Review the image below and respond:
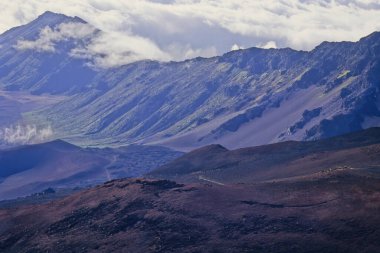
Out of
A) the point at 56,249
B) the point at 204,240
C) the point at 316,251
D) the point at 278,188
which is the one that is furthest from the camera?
the point at 278,188

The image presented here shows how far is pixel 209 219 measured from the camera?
450 feet

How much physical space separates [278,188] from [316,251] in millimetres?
39156

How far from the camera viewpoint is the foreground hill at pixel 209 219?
123m

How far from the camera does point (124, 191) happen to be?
160m

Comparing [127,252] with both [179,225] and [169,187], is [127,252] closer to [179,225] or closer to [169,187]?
[179,225]

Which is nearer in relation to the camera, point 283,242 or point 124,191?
point 283,242

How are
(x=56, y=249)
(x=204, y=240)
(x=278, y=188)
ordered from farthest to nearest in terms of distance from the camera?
1. (x=278, y=188)
2. (x=56, y=249)
3. (x=204, y=240)

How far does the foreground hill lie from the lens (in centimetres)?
12306

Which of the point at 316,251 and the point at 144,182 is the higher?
the point at 144,182

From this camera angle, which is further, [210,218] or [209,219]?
[210,218]

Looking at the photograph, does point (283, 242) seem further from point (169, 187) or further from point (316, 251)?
point (169, 187)

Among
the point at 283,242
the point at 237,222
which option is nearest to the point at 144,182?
the point at 237,222

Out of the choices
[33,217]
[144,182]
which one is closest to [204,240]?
[144,182]

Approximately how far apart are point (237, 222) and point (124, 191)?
35.8 meters
